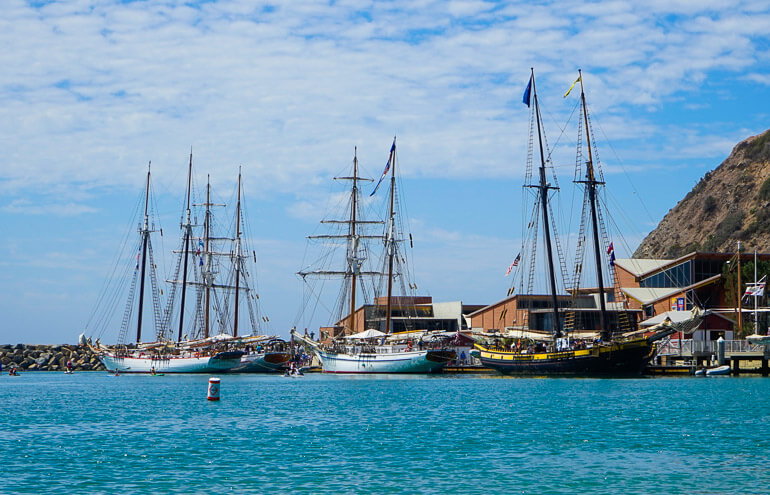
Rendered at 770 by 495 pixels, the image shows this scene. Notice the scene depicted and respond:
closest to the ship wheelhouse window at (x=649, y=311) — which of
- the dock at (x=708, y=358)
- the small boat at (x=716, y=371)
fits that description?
the dock at (x=708, y=358)

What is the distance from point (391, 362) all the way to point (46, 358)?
7388cm

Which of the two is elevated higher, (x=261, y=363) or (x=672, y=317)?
(x=672, y=317)

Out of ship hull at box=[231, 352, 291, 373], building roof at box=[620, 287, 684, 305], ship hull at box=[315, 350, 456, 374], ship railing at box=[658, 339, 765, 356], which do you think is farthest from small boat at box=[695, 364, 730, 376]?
ship hull at box=[231, 352, 291, 373]

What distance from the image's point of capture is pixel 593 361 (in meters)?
73.2

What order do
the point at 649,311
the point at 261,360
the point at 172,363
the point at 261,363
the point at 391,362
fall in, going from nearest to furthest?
the point at 391,362 < the point at 649,311 < the point at 261,360 < the point at 261,363 < the point at 172,363

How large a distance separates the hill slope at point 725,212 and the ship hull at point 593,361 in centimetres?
6094

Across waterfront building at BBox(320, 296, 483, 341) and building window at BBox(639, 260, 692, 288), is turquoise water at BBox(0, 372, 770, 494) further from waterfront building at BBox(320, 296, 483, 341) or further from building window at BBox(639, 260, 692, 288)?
waterfront building at BBox(320, 296, 483, 341)

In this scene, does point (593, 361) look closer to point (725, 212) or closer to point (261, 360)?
point (261, 360)

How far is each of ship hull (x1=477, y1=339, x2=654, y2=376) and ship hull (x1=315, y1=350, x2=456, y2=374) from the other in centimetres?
1298

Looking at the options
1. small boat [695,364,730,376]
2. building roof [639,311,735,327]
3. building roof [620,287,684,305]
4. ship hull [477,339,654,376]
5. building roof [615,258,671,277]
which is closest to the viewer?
ship hull [477,339,654,376]

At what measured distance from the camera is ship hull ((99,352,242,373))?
338 feet

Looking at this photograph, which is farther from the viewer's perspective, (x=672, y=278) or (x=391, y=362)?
(x=672, y=278)

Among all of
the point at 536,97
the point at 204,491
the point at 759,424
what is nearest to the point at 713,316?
the point at 536,97

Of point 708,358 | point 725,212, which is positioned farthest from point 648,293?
point 725,212
